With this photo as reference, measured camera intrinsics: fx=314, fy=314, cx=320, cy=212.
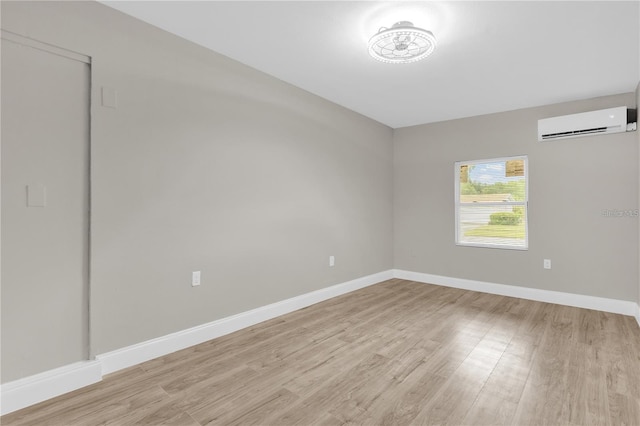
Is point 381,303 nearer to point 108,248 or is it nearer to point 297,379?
point 297,379

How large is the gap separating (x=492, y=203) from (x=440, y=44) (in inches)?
107

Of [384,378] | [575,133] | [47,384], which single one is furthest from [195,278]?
[575,133]

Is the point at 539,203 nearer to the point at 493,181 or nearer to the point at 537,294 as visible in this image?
the point at 493,181

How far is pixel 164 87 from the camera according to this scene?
7.98ft

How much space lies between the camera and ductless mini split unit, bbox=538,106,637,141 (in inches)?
137

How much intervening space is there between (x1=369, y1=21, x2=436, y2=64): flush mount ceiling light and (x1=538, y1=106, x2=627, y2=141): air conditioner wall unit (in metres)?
2.45

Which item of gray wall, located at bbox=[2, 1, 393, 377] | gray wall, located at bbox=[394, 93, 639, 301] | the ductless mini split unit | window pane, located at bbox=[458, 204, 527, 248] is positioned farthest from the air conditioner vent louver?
gray wall, located at bbox=[2, 1, 393, 377]

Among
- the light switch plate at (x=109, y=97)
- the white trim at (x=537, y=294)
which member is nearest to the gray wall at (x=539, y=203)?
the white trim at (x=537, y=294)

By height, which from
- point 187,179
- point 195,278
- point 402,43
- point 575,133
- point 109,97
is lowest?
point 195,278

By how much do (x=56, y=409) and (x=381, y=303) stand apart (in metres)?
3.04

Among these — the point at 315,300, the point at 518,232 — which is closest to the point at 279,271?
the point at 315,300

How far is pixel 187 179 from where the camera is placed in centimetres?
258

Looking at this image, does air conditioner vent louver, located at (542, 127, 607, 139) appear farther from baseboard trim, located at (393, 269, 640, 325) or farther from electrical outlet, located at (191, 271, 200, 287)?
electrical outlet, located at (191, 271, 200, 287)

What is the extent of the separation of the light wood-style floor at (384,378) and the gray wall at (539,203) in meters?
0.74
